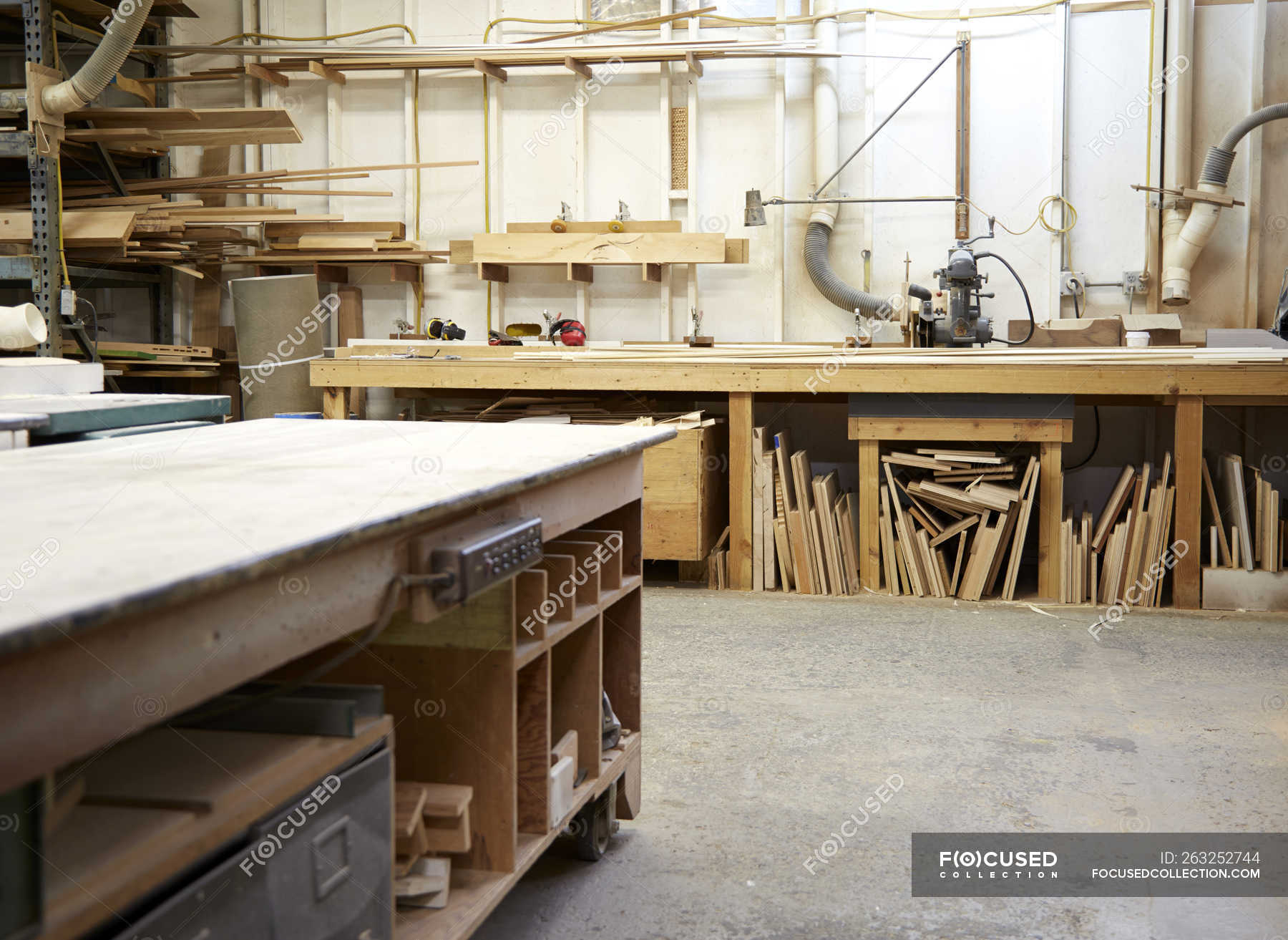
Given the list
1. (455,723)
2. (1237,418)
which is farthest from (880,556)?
(455,723)

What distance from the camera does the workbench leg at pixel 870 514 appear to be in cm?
416

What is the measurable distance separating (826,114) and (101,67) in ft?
10.2

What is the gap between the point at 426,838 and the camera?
152cm

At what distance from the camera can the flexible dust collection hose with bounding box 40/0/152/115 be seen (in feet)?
13.6

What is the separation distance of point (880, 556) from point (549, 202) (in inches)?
103

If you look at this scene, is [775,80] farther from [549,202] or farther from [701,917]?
[701,917]

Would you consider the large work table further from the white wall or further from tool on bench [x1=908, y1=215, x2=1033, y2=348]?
the white wall

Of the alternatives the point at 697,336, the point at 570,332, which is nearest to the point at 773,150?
the point at 697,336

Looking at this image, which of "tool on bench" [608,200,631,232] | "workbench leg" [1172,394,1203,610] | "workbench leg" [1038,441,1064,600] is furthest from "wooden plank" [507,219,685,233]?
"workbench leg" [1172,394,1203,610]

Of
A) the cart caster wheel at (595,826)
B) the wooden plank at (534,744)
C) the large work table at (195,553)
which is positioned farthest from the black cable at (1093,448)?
the wooden plank at (534,744)

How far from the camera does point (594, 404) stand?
4844 mm

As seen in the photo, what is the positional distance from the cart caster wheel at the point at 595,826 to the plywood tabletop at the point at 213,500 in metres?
0.67

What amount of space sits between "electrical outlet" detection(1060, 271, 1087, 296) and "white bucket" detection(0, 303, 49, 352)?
166 inches

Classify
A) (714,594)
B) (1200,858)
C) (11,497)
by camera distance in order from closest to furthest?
(11,497) → (1200,858) → (714,594)
